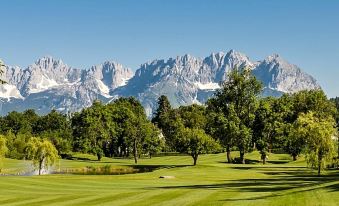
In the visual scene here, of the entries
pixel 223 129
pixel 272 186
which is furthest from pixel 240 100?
pixel 272 186

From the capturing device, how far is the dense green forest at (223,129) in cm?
6394

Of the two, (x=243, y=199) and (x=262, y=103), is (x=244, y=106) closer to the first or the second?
(x=262, y=103)

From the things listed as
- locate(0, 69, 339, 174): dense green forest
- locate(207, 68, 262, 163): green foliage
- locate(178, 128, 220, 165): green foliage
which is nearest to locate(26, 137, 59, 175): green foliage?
locate(0, 69, 339, 174): dense green forest

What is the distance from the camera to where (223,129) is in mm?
83688

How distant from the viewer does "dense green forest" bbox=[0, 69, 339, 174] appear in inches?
2517

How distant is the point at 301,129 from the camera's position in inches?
2336

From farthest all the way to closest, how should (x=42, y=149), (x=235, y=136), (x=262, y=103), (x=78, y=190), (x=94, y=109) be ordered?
(x=94, y=109), (x=262, y=103), (x=235, y=136), (x=42, y=149), (x=78, y=190)

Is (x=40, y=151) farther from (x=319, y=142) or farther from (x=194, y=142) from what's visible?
(x=319, y=142)

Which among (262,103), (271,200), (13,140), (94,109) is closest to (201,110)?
(94,109)

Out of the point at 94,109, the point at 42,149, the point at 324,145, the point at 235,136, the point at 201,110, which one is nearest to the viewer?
the point at 324,145

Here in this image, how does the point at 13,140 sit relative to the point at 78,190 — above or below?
above

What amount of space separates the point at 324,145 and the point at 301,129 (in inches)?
145

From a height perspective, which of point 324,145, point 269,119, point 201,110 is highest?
point 201,110

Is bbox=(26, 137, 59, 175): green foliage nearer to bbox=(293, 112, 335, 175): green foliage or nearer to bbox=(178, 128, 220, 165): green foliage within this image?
bbox=(178, 128, 220, 165): green foliage
